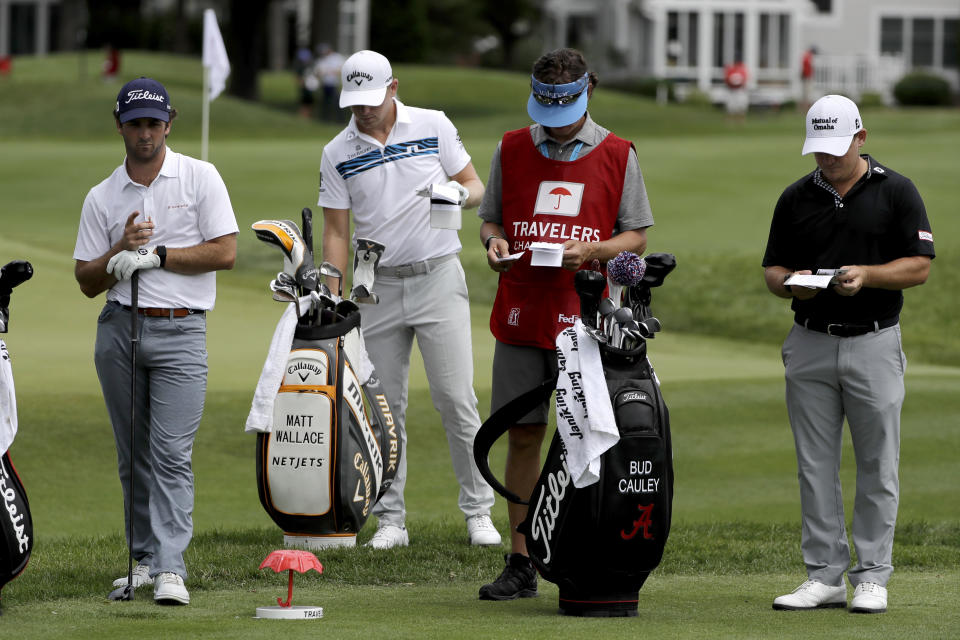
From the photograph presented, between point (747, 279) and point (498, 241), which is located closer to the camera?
point (498, 241)

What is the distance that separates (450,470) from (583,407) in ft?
12.7

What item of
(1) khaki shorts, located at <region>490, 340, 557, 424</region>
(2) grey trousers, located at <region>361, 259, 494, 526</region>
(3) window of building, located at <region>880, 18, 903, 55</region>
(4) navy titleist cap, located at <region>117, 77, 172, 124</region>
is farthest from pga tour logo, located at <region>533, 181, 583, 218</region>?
(3) window of building, located at <region>880, 18, 903, 55</region>

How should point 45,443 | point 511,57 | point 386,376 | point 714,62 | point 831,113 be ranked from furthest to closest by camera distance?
1. point 511,57
2. point 714,62
3. point 45,443
4. point 386,376
5. point 831,113

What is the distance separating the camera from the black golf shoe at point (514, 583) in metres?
5.82

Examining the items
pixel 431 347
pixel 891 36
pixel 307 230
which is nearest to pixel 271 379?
pixel 307 230

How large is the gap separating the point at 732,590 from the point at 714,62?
4537cm

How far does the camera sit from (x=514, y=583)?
5.86m

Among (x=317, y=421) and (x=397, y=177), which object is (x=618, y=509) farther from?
(x=397, y=177)

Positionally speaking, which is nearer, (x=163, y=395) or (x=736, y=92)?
(x=163, y=395)

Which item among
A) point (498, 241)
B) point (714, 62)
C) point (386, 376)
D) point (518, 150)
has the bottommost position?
point (386, 376)

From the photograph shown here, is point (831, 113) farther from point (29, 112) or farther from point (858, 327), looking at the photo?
point (29, 112)

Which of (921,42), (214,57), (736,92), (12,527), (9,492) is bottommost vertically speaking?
(12,527)

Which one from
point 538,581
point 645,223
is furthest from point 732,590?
point 645,223

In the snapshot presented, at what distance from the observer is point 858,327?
5.70 metres
